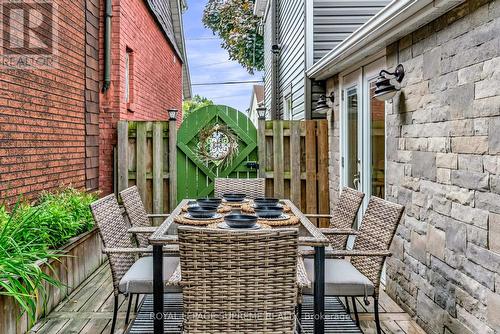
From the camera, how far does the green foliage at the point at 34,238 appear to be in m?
2.73

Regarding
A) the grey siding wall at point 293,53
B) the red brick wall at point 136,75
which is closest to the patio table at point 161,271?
the red brick wall at point 136,75

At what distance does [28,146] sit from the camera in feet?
13.9

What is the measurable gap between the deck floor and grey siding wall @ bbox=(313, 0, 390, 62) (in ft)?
12.8

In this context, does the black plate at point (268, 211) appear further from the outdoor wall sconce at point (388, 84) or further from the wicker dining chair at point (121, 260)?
the outdoor wall sconce at point (388, 84)

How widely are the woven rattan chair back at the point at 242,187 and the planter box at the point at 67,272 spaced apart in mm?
1320

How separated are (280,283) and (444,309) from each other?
1415mm

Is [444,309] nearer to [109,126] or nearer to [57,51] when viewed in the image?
[57,51]

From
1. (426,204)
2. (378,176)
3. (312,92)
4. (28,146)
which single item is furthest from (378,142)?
(28,146)

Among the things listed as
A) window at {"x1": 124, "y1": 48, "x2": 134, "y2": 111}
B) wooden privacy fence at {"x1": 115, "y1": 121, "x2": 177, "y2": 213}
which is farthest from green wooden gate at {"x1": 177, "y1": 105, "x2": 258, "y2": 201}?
window at {"x1": 124, "y1": 48, "x2": 134, "y2": 111}

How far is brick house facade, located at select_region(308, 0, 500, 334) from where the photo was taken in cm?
251

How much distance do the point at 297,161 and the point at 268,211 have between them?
2.98 m

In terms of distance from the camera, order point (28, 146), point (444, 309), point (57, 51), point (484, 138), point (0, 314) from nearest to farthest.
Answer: point (484, 138) < point (0, 314) < point (444, 309) < point (28, 146) < point (57, 51)

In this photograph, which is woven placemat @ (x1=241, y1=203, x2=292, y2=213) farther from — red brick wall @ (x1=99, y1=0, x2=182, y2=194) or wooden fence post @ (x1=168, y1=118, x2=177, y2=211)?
red brick wall @ (x1=99, y1=0, x2=182, y2=194)

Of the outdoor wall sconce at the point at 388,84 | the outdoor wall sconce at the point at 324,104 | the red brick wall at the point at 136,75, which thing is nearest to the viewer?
the outdoor wall sconce at the point at 388,84
